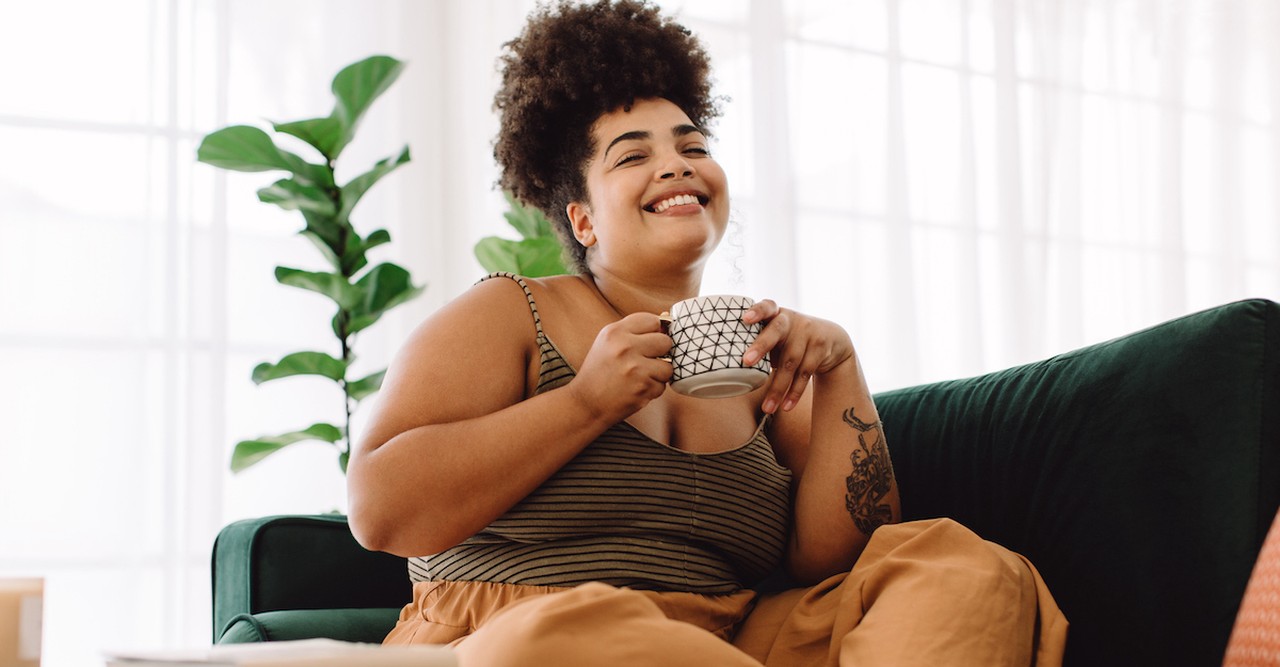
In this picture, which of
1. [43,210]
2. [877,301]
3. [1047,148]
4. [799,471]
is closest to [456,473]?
[799,471]

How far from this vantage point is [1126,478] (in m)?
1.10

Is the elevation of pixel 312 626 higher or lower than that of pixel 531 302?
lower

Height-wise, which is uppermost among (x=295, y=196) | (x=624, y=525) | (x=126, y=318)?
(x=295, y=196)

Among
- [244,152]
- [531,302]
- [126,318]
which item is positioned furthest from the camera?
[126,318]

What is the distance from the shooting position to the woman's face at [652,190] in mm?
1467

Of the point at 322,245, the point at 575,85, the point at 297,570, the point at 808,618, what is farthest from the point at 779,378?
the point at 322,245

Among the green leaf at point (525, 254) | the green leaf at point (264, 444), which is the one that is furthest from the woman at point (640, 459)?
the green leaf at point (264, 444)

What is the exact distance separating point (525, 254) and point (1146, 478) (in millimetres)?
1634

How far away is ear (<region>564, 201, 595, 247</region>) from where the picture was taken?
1.58 meters

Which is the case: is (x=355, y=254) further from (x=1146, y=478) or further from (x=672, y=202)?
(x=1146, y=478)

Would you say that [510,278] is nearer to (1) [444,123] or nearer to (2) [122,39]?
(2) [122,39]

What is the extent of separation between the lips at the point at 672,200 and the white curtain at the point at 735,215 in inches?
55.9

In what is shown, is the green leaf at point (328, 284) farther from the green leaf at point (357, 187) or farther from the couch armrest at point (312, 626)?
the couch armrest at point (312, 626)

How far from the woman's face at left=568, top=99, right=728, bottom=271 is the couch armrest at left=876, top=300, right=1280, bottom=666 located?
16.4 inches
